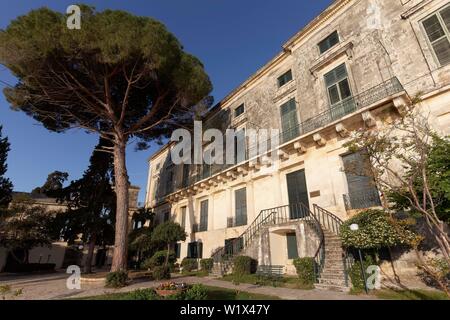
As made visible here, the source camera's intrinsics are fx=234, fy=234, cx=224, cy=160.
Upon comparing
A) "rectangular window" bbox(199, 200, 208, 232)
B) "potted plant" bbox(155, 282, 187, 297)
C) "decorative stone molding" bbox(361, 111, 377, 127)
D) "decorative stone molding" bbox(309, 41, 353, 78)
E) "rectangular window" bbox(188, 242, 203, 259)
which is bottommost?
"potted plant" bbox(155, 282, 187, 297)

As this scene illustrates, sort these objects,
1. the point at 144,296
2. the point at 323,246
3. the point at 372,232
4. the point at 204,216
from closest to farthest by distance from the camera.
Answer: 1. the point at 144,296
2. the point at 372,232
3. the point at 323,246
4. the point at 204,216

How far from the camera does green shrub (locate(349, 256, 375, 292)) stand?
7.46 meters

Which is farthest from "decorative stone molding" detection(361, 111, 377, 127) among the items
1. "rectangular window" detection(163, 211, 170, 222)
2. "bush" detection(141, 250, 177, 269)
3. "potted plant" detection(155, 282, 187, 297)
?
"rectangular window" detection(163, 211, 170, 222)

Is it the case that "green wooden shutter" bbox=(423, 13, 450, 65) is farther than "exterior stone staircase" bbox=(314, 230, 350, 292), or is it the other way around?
"green wooden shutter" bbox=(423, 13, 450, 65)

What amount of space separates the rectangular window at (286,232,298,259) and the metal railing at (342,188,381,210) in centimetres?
325

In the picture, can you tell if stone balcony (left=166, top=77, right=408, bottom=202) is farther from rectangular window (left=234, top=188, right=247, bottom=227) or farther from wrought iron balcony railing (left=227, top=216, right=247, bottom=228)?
wrought iron balcony railing (left=227, top=216, right=247, bottom=228)

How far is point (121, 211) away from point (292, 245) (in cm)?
907

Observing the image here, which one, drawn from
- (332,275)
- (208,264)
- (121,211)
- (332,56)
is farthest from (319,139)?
(121,211)

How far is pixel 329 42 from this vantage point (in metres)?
13.3

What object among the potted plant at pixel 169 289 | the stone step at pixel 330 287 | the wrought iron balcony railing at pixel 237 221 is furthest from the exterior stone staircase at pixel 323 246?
the potted plant at pixel 169 289

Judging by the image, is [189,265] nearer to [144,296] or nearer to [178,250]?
[178,250]

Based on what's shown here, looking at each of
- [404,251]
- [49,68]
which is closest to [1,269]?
[49,68]

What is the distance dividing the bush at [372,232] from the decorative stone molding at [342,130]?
410 cm

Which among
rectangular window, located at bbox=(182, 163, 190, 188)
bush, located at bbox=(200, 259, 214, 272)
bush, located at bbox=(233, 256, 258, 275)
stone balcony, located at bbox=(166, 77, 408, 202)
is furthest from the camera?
rectangular window, located at bbox=(182, 163, 190, 188)
